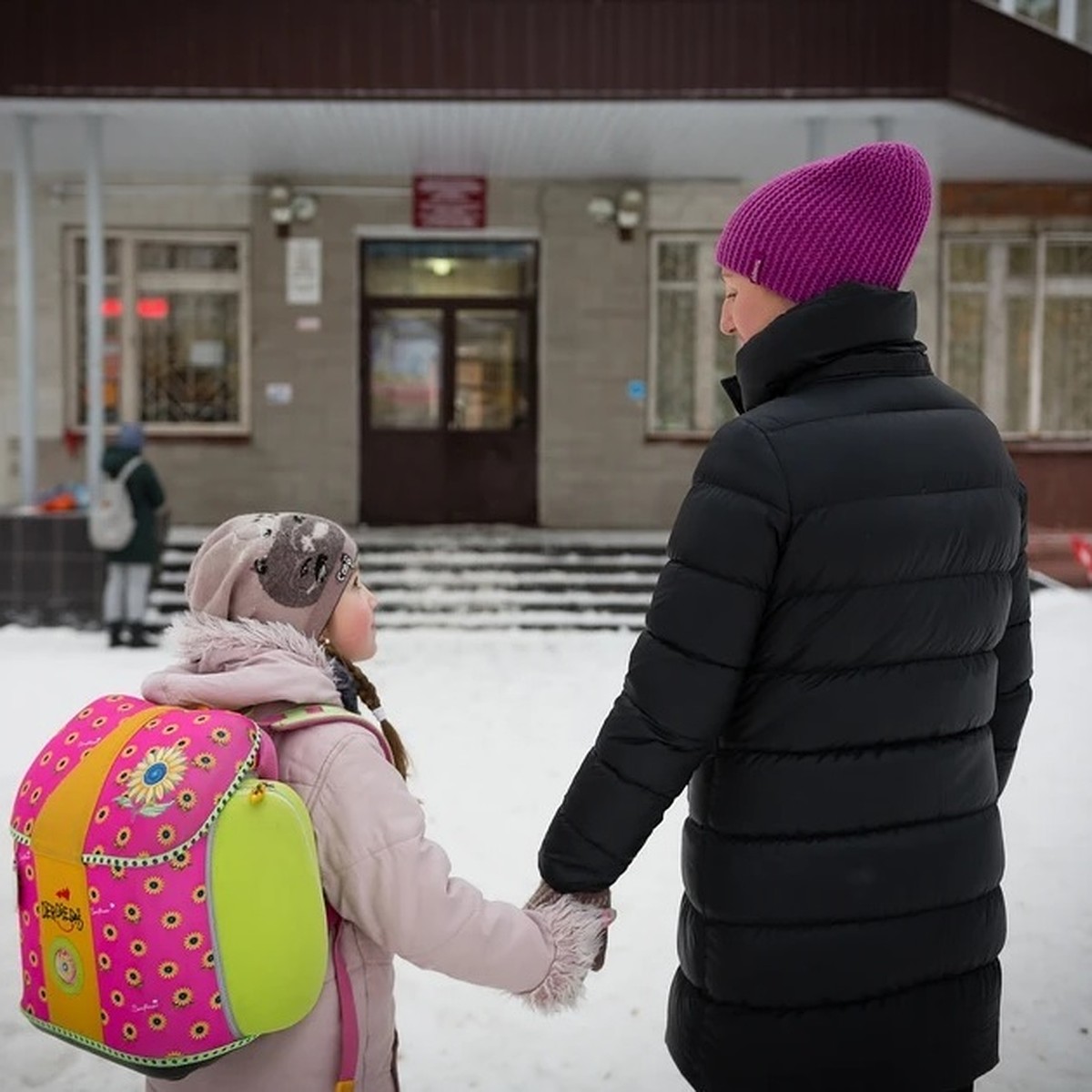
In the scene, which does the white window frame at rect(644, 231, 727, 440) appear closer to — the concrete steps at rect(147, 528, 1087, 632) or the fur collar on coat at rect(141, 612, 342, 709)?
the concrete steps at rect(147, 528, 1087, 632)

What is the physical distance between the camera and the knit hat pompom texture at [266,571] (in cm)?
193

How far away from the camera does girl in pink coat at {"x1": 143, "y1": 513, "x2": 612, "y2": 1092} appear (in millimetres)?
1810

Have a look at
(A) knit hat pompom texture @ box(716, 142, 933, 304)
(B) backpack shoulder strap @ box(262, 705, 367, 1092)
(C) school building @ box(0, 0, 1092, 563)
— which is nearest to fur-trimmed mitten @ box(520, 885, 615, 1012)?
(B) backpack shoulder strap @ box(262, 705, 367, 1092)

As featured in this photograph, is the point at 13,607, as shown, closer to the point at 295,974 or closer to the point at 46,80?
the point at 46,80

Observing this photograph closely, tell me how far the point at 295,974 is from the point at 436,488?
456 inches

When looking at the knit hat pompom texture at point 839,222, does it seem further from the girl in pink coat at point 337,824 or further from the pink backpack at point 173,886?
the pink backpack at point 173,886

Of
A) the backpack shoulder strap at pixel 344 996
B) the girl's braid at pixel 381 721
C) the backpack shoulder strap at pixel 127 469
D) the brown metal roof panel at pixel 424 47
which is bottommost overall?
the backpack shoulder strap at pixel 344 996

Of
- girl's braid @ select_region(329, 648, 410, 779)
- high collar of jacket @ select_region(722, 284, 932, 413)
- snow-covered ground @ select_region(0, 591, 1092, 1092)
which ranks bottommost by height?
snow-covered ground @ select_region(0, 591, 1092, 1092)

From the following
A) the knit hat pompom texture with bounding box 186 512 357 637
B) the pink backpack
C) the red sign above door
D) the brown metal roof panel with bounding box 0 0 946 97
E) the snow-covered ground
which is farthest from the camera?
the red sign above door

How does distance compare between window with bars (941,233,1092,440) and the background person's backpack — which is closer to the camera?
the background person's backpack

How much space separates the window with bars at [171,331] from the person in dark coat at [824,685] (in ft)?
38.1

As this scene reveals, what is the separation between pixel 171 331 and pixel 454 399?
270cm

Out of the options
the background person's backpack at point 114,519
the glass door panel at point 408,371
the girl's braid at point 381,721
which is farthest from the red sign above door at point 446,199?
the girl's braid at point 381,721

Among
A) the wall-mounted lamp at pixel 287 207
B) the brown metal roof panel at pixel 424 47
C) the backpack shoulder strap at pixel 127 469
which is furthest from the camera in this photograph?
the wall-mounted lamp at pixel 287 207
